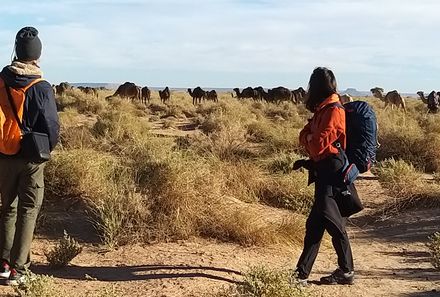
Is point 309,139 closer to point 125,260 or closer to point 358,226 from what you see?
point 125,260

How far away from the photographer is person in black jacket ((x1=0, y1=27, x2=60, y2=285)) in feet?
17.2

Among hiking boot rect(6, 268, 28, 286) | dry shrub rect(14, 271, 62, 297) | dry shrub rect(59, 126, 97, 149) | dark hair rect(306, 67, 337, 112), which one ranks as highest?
dark hair rect(306, 67, 337, 112)

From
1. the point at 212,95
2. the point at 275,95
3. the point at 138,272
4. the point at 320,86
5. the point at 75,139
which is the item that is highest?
the point at 320,86

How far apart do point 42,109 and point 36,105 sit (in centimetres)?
6

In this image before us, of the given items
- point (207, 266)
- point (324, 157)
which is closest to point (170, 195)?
point (207, 266)

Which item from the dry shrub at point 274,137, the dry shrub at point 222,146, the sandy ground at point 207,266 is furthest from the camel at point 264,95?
the sandy ground at point 207,266

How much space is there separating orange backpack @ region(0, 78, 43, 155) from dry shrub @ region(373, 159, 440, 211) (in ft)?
21.2

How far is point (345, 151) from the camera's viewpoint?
18.8 feet

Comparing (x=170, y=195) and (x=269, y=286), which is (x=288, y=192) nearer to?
(x=170, y=195)

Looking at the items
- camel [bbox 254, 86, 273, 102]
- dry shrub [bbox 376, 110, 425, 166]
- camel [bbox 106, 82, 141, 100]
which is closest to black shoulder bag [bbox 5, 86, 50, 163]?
dry shrub [bbox 376, 110, 425, 166]

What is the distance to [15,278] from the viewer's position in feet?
17.8

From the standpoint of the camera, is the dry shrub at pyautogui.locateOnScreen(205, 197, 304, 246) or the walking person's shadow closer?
the walking person's shadow

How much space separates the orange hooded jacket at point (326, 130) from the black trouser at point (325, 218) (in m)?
0.12

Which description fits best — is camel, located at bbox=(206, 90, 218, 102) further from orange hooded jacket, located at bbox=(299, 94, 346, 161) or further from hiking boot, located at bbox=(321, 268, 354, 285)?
orange hooded jacket, located at bbox=(299, 94, 346, 161)
